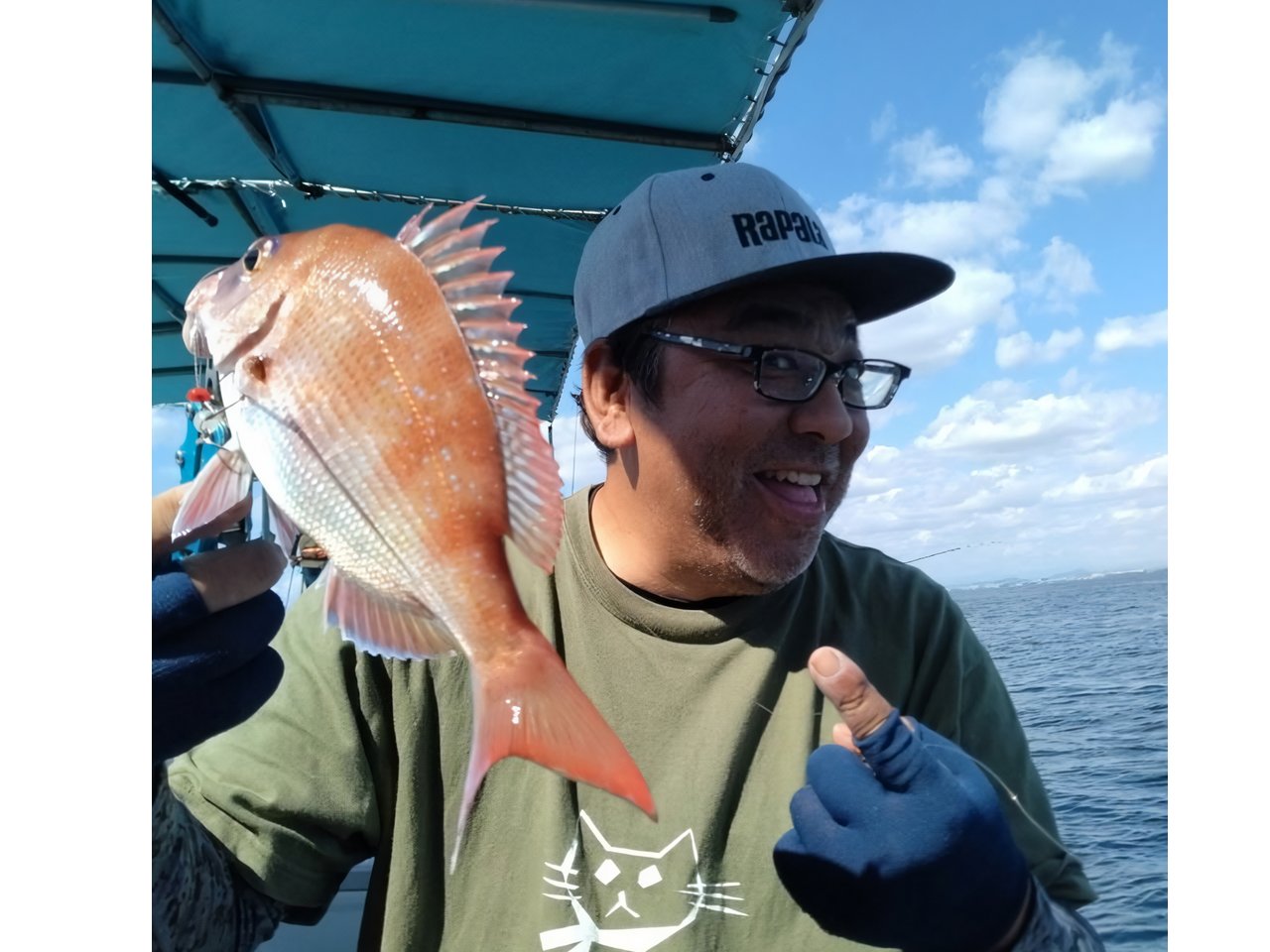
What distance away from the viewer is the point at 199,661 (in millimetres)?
800

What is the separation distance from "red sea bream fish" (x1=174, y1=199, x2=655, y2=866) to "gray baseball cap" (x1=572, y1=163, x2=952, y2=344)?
80 centimetres

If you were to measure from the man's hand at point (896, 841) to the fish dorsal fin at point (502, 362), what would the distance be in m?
0.41

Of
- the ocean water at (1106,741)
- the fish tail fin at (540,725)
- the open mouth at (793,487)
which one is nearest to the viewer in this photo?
the fish tail fin at (540,725)

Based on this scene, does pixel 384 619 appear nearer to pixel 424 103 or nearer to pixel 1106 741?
pixel 424 103

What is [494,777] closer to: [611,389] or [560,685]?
[611,389]

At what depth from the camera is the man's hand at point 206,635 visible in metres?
0.74

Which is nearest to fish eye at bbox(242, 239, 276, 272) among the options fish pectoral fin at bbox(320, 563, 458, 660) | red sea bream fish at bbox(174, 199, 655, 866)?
red sea bream fish at bbox(174, 199, 655, 866)

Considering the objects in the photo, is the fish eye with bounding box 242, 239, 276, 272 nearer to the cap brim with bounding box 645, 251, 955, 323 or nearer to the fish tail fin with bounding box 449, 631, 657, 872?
the fish tail fin with bounding box 449, 631, 657, 872

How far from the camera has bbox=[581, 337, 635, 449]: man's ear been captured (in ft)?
4.96

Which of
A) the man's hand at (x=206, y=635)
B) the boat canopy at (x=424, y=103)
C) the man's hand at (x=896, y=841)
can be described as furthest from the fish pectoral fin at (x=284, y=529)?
the boat canopy at (x=424, y=103)

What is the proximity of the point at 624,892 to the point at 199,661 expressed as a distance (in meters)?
0.81

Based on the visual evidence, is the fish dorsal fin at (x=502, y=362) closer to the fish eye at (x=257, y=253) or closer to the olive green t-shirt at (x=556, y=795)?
the fish eye at (x=257, y=253)

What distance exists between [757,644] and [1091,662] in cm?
1262
